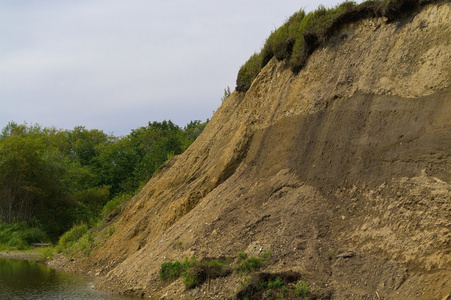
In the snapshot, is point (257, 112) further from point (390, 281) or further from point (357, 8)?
point (390, 281)

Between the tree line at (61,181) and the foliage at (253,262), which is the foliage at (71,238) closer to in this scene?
the tree line at (61,181)

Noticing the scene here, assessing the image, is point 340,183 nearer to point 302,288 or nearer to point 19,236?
point 302,288

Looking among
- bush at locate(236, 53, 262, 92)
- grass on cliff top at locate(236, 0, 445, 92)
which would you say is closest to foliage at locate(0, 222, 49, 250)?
bush at locate(236, 53, 262, 92)

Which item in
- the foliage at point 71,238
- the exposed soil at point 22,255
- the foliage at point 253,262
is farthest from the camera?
the exposed soil at point 22,255

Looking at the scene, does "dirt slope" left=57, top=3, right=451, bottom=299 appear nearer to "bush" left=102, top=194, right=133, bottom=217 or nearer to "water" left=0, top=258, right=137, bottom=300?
"water" left=0, top=258, right=137, bottom=300

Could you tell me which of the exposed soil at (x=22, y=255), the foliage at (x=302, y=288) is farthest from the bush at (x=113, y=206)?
the foliage at (x=302, y=288)

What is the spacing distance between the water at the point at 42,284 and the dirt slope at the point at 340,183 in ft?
3.11

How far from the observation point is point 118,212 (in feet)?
88.9

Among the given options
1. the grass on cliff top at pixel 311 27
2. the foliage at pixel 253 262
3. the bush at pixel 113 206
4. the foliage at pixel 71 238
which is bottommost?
the foliage at pixel 253 262

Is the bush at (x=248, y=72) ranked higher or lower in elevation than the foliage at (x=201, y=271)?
higher

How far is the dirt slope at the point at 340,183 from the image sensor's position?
39.5 ft

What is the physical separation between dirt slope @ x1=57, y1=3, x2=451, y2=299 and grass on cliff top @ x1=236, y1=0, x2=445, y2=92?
12.3 inches

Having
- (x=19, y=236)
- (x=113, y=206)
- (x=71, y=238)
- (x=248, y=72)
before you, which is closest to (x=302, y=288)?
(x=248, y=72)

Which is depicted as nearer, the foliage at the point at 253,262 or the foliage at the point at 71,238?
the foliage at the point at 253,262
